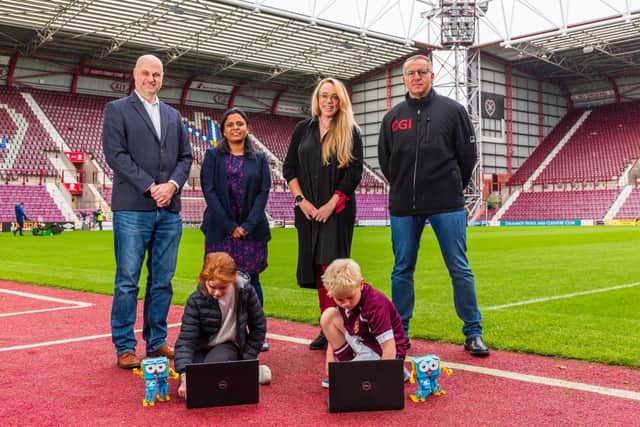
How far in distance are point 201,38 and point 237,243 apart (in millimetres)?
35018

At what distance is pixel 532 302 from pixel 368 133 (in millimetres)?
44201

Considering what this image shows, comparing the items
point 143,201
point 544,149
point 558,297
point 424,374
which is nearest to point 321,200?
point 143,201

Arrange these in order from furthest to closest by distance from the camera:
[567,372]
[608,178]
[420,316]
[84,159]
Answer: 1. [608,178]
2. [84,159]
3. [420,316]
4. [567,372]

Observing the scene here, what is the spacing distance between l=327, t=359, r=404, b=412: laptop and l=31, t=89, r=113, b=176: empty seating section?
37.3m

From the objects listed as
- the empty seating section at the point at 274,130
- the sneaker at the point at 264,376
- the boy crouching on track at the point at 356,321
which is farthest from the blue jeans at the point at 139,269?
the empty seating section at the point at 274,130

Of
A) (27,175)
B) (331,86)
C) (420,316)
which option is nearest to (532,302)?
(420,316)

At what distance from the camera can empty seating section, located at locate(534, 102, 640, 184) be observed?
47.2m

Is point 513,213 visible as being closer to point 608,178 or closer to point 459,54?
point 608,178

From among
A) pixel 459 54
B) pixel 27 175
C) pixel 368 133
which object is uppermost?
pixel 459 54

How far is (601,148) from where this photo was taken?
49406 millimetres

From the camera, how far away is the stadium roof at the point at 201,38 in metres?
33.3

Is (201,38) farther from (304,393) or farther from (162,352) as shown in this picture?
(304,393)

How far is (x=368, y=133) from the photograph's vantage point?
5141 cm

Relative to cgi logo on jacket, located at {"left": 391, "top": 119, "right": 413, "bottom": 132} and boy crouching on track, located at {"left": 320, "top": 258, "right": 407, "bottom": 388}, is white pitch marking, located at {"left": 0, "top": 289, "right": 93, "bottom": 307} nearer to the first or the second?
cgi logo on jacket, located at {"left": 391, "top": 119, "right": 413, "bottom": 132}
